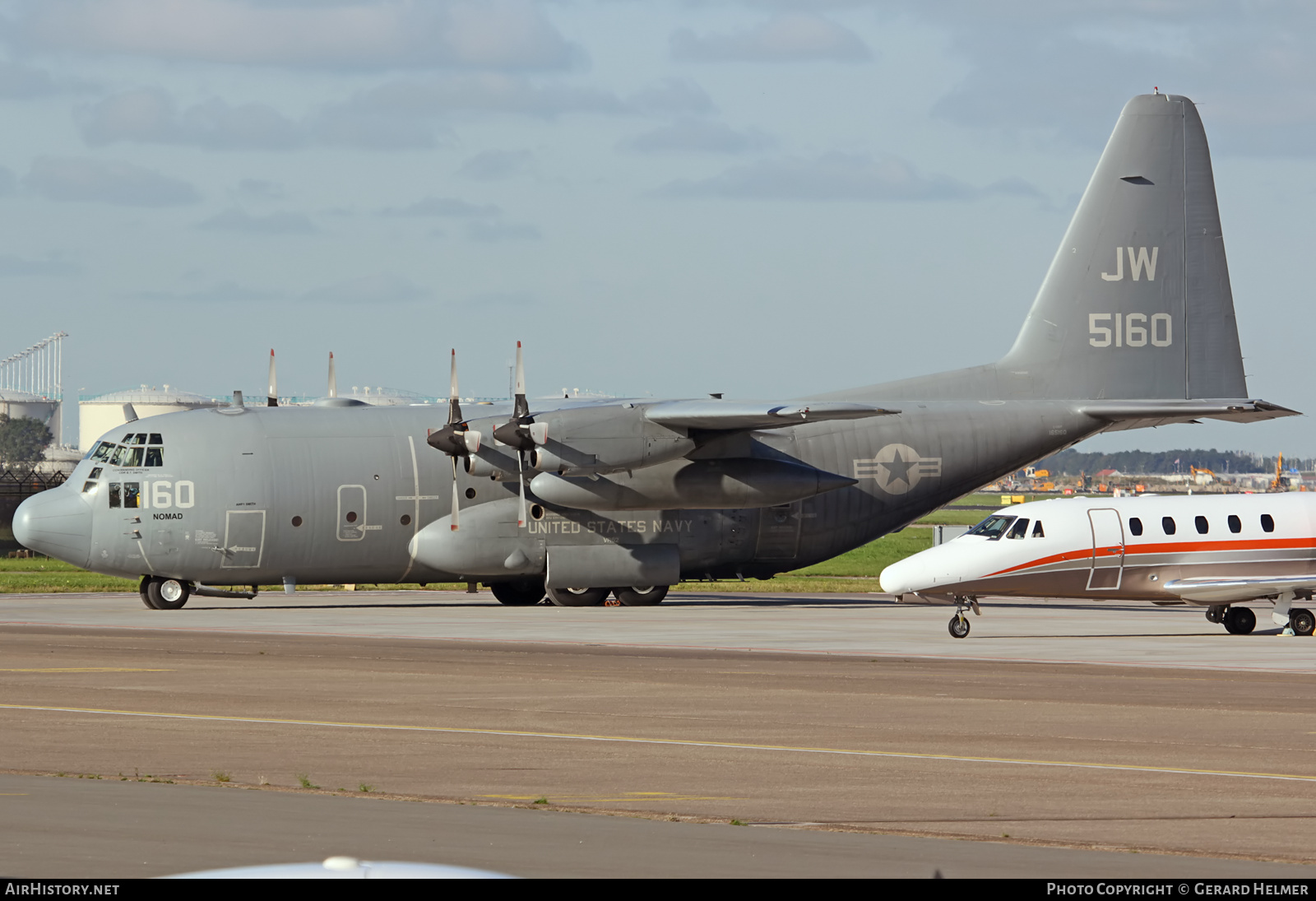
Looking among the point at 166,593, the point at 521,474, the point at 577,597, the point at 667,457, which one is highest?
the point at 667,457

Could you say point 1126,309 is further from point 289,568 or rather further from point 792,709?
point 792,709

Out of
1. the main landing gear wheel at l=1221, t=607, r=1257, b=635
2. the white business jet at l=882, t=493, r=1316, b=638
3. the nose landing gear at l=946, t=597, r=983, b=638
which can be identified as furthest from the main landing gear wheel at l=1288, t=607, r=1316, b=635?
the nose landing gear at l=946, t=597, r=983, b=638

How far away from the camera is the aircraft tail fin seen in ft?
141

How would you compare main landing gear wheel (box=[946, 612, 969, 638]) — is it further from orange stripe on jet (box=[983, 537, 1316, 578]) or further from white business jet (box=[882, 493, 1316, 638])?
orange stripe on jet (box=[983, 537, 1316, 578])

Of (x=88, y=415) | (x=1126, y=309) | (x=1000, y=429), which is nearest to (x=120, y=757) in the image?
(x=1000, y=429)

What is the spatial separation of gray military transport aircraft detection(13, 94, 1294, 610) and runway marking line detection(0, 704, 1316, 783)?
18529mm

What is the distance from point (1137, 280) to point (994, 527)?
14.9 metres

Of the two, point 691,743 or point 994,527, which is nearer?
point 691,743

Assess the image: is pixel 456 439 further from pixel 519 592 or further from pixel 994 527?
pixel 994 527

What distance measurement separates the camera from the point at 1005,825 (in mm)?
11281

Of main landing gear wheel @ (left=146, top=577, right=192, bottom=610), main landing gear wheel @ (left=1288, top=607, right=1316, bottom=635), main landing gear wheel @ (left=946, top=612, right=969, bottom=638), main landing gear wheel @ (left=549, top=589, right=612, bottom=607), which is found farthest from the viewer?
main landing gear wheel @ (left=549, top=589, right=612, bottom=607)

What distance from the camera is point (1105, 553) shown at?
30719 mm

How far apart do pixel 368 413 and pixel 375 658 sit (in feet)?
45.0

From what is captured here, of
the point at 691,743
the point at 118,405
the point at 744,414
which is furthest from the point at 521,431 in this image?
the point at 118,405
